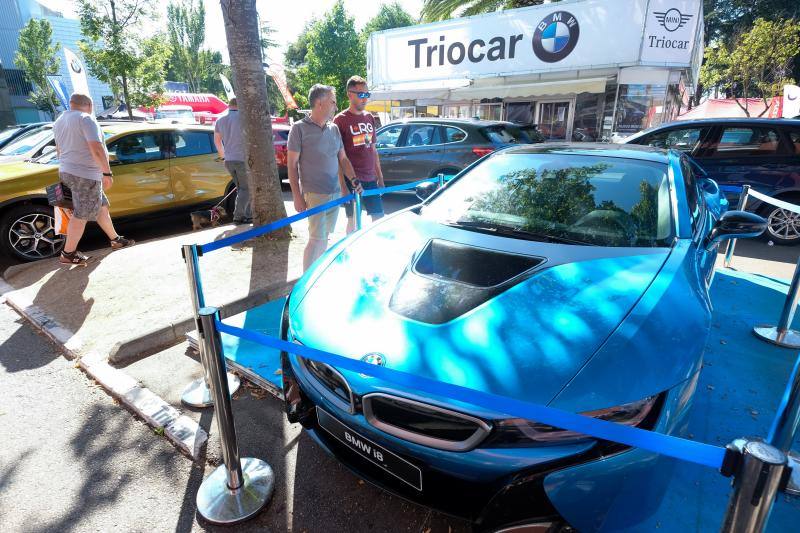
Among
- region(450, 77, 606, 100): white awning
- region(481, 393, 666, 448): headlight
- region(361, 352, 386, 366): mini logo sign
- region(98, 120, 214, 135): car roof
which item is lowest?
region(481, 393, 666, 448): headlight

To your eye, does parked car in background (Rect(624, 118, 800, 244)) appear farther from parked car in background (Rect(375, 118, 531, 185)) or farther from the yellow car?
the yellow car

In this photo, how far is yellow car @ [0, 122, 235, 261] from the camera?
526cm

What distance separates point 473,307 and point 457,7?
1882 centimetres

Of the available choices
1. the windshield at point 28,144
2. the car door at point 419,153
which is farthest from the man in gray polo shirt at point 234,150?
the car door at point 419,153

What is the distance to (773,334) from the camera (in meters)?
3.56

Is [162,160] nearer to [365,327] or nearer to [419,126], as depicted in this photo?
[419,126]

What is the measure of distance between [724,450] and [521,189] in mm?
2127

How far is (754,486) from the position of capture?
984 millimetres

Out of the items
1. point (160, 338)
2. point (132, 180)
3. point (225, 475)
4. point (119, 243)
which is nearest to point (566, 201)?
point (225, 475)

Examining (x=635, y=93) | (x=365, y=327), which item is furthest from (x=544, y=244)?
(x=635, y=93)

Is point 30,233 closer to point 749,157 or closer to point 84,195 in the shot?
point 84,195

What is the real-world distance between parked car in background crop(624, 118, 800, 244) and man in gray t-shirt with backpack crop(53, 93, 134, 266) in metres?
7.30

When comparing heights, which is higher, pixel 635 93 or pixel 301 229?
pixel 635 93

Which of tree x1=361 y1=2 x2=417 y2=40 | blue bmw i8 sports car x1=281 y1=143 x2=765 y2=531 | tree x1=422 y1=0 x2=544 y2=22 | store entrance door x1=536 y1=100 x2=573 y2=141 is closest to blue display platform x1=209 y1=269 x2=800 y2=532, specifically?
blue bmw i8 sports car x1=281 y1=143 x2=765 y2=531
